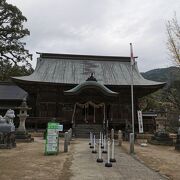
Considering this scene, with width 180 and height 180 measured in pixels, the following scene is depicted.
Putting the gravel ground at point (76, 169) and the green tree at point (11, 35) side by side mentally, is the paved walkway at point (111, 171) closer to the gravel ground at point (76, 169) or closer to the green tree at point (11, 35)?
the gravel ground at point (76, 169)

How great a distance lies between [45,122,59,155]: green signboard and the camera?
14969mm

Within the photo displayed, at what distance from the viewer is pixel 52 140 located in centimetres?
1519

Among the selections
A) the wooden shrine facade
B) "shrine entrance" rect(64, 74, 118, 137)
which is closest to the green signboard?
"shrine entrance" rect(64, 74, 118, 137)

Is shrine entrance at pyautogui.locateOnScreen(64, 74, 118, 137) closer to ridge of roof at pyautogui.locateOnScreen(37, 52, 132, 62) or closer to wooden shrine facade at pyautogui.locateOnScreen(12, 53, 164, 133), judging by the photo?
wooden shrine facade at pyautogui.locateOnScreen(12, 53, 164, 133)

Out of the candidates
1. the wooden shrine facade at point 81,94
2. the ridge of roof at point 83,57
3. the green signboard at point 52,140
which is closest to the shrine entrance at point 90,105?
the wooden shrine facade at point 81,94

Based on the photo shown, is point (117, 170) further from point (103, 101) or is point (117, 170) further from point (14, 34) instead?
point (14, 34)

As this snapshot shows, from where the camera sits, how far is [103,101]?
113ft

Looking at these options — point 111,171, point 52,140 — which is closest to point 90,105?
point 52,140

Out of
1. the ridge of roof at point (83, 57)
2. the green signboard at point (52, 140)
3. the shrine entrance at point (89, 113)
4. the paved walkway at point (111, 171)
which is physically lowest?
the paved walkway at point (111, 171)

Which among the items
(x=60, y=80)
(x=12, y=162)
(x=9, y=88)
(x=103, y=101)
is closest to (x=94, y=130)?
(x=103, y=101)

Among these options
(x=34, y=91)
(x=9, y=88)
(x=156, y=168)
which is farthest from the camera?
(x=9, y=88)

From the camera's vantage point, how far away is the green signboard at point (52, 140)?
15.0 metres

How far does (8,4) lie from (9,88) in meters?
14.0

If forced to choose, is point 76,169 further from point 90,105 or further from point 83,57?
point 83,57
